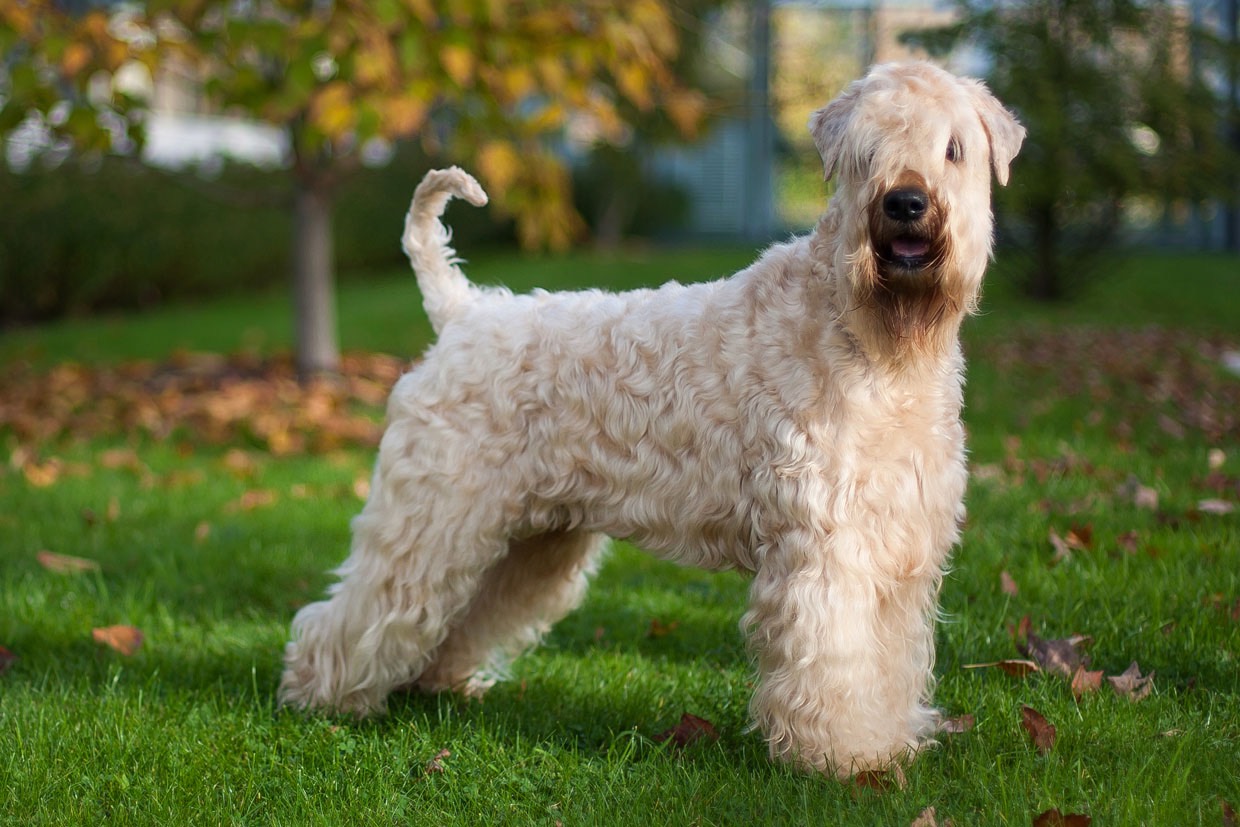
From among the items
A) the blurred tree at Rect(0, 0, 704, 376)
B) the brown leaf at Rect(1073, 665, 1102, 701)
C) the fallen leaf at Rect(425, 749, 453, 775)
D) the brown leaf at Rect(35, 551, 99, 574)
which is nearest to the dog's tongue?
the brown leaf at Rect(1073, 665, 1102, 701)

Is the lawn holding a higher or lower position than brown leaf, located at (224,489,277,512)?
higher

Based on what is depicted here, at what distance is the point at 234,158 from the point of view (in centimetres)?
1711

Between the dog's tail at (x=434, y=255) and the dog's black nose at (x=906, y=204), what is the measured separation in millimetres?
1447

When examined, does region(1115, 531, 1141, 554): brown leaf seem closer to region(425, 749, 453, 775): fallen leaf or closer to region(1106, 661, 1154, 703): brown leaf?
region(1106, 661, 1154, 703): brown leaf

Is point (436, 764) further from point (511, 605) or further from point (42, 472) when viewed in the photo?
point (42, 472)

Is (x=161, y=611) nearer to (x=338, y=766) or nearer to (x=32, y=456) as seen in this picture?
A: (x=338, y=766)

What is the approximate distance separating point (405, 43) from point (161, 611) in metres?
3.21

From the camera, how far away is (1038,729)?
3.11 metres

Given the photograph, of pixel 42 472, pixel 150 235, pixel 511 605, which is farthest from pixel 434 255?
pixel 150 235

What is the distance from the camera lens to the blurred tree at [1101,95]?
12.2m

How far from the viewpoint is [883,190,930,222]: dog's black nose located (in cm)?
271

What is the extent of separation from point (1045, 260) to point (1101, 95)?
208cm

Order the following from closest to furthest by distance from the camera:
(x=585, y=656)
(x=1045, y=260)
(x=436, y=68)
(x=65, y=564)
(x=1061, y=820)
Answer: (x=1061, y=820)
(x=585, y=656)
(x=65, y=564)
(x=436, y=68)
(x=1045, y=260)

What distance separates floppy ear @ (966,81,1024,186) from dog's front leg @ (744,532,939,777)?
1058mm
